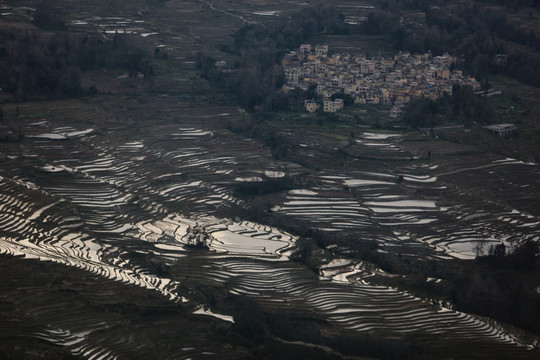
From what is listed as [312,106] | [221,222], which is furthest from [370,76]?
[221,222]

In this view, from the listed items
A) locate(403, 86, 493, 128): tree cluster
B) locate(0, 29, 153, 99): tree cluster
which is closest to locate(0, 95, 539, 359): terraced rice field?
locate(403, 86, 493, 128): tree cluster

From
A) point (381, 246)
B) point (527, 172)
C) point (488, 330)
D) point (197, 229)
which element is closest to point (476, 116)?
point (527, 172)

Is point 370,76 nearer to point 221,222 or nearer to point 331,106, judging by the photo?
point 331,106

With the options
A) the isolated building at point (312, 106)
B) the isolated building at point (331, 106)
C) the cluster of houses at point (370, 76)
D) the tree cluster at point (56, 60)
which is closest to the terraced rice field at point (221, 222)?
the isolated building at point (331, 106)

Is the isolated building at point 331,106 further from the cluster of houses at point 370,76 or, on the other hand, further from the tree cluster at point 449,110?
the tree cluster at point 449,110

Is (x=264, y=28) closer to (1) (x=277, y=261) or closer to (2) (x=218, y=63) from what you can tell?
(2) (x=218, y=63)

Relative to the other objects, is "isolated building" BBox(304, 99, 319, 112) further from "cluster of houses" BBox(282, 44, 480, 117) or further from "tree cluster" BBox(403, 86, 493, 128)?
"tree cluster" BBox(403, 86, 493, 128)

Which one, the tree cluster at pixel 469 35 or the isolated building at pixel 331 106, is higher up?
the tree cluster at pixel 469 35

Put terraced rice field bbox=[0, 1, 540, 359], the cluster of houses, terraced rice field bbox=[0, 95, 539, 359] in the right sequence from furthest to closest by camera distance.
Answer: the cluster of houses
terraced rice field bbox=[0, 95, 539, 359]
terraced rice field bbox=[0, 1, 540, 359]
